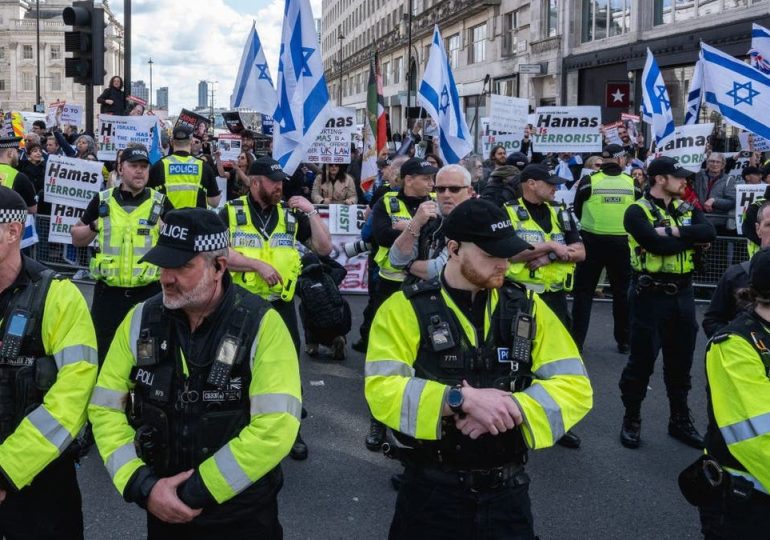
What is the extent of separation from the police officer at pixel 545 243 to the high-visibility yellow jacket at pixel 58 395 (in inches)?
149

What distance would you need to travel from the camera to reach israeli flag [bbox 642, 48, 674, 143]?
38.8 feet

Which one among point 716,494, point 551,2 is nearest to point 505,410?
point 716,494

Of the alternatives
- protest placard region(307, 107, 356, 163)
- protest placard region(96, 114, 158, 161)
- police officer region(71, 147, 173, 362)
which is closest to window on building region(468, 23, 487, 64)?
protest placard region(307, 107, 356, 163)

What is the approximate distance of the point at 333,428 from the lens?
6.70 m

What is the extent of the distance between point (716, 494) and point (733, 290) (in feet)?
5.59

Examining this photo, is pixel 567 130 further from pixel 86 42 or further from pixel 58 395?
pixel 58 395

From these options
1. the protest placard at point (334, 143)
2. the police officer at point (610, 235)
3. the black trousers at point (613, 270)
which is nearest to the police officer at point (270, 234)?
the black trousers at point (613, 270)

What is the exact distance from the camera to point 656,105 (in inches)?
478

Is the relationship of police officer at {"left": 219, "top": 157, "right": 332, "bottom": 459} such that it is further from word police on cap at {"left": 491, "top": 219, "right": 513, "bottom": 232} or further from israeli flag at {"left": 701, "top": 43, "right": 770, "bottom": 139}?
israeli flag at {"left": 701, "top": 43, "right": 770, "bottom": 139}

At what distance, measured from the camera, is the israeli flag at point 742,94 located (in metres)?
7.87

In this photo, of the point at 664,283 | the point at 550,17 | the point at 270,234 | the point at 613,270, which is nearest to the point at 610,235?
the point at 613,270

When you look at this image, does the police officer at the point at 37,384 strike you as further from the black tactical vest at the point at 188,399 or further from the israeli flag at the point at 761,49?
the israeli flag at the point at 761,49

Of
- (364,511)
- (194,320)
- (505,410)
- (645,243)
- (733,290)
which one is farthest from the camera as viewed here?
(645,243)

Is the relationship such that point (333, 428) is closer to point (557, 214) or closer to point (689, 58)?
point (557, 214)
